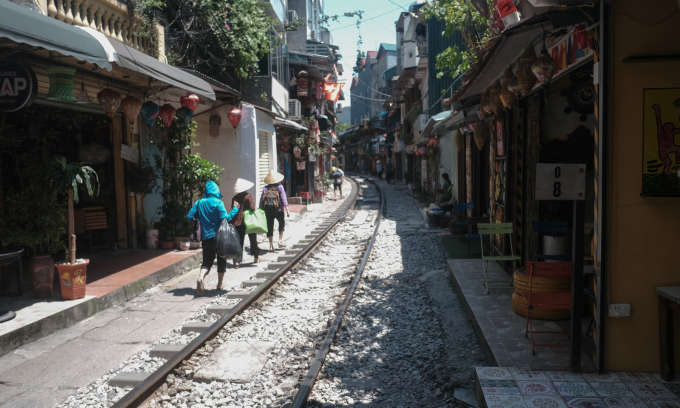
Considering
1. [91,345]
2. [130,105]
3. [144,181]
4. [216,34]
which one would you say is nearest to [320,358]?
[91,345]

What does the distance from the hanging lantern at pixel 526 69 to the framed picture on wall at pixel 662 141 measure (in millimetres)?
1751

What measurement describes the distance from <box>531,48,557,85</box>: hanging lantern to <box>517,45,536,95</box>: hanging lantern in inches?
10.9

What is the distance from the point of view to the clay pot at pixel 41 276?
742cm

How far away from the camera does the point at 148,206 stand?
40.5 ft

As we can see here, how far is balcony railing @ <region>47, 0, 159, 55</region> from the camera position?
28.7 feet

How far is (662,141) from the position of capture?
459 centimetres

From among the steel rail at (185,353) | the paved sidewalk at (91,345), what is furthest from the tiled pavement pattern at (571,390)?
the paved sidewalk at (91,345)

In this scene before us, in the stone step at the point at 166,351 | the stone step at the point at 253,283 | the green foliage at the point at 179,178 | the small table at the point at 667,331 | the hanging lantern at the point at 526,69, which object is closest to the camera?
the small table at the point at 667,331

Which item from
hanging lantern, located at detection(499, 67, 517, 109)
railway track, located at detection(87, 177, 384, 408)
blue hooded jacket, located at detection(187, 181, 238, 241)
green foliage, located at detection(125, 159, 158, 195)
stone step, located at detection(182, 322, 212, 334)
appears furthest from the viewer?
green foliage, located at detection(125, 159, 158, 195)

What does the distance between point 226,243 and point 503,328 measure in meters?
4.36

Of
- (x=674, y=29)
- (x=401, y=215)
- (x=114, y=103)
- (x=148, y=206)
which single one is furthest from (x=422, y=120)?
(x=674, y=29)

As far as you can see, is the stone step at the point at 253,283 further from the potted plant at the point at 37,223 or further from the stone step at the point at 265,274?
the potted plant at the point at 37,223

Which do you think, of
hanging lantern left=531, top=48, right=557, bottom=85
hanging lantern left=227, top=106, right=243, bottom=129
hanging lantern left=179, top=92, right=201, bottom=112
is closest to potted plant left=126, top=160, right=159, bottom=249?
hanging lantern left=179, top=92, right=201, bottom=112

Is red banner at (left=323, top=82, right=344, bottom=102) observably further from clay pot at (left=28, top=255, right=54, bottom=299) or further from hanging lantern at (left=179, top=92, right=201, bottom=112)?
clay pot at (left=28, top=255, right=54, bottom=299)
